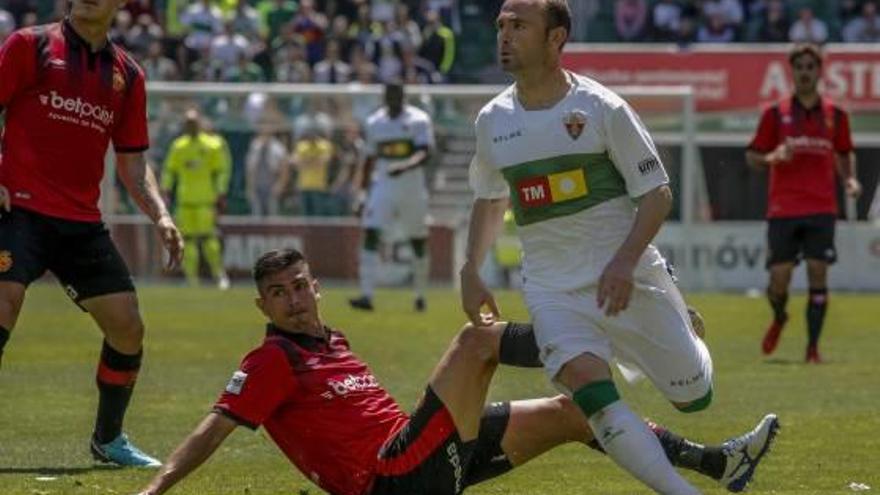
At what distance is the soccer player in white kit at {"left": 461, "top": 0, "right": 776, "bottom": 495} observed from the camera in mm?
8461

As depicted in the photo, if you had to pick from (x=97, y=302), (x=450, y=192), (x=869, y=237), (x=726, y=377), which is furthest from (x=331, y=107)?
(x=97, y=302)

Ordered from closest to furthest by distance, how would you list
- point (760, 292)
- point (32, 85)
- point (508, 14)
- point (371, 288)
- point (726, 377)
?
point (508, 14), point (32, 85), point (726, 377), point (371, 288), point (760, 292)

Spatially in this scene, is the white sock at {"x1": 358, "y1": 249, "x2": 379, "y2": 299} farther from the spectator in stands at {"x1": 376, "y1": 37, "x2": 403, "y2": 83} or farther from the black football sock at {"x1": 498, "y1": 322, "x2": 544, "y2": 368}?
the black football sock at {"x1": 498, "y1": 322, "x2": 544, "y2": 368}

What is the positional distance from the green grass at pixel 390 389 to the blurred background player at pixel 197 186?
355cm

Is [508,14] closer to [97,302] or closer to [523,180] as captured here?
[523,180]

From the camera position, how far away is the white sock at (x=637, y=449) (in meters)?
8.34

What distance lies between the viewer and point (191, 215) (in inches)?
1208

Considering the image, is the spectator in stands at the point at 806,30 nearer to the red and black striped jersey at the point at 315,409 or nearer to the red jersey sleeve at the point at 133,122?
the red jersey sleeve at the point at 133,122

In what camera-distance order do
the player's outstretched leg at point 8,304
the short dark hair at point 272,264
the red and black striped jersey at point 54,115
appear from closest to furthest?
1. the short dark hair at point 272,264
2. the player's outstretched leg at point 8,304
3. the red and black striped jersey at point 54,115

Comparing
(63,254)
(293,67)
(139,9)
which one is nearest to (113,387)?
(63,254)

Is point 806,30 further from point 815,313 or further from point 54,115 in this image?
point 54,115

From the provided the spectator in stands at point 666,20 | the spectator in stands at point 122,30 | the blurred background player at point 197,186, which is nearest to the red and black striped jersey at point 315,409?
the blurred background player at point 197,186

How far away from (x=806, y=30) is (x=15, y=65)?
2677cm

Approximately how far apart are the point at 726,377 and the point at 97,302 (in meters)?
7.12
